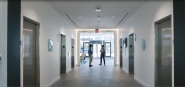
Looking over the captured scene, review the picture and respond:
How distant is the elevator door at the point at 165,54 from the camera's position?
4.05 metres

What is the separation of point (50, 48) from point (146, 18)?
384 centimetres

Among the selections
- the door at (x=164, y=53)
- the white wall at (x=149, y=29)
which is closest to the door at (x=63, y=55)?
the white wall at (x=149, y=29)

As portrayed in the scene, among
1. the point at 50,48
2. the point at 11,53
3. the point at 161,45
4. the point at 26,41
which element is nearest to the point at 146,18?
the point at 161,45

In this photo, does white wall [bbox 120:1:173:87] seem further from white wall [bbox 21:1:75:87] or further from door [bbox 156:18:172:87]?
white wall [bbox 21:1:75:87]

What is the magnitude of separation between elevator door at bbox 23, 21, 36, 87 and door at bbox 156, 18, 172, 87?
12.9ft

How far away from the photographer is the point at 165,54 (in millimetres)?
4309

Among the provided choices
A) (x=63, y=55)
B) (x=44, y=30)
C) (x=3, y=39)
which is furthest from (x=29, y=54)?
(x=63, y=55)

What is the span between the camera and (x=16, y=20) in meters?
2.80

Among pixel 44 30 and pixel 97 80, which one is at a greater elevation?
pixel 44 30

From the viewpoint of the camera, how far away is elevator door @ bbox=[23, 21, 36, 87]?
13.8 feet

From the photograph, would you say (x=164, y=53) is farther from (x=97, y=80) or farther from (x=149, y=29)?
(x=97, y=80)

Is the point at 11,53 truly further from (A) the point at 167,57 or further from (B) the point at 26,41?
(A) the point at 167,57

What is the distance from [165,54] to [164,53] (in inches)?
2.3

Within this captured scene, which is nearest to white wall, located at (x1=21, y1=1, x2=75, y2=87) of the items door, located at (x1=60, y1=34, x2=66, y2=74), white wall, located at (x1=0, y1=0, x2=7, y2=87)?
white wall, located at (x1=0, y1=0, x2=7, y2=87)
